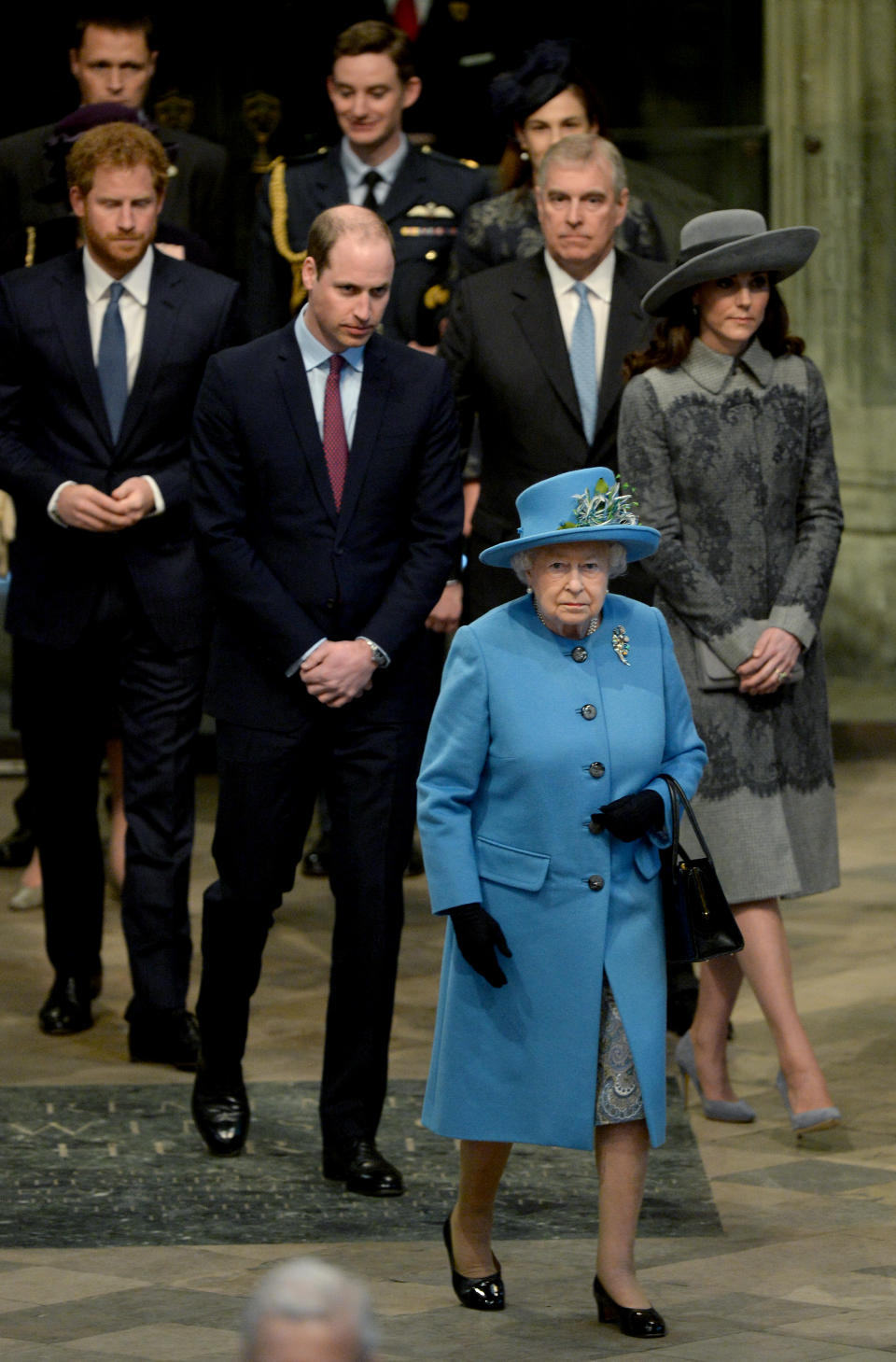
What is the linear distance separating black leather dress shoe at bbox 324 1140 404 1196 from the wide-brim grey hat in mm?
1994

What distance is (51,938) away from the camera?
21.7 feet

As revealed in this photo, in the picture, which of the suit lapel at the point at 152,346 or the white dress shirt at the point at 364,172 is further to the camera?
the white dress shirt at the point at 364,172

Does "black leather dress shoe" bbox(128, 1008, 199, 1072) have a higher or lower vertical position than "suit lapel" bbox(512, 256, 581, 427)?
lower

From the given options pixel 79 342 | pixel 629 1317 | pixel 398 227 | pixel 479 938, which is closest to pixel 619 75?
pixel 398 227

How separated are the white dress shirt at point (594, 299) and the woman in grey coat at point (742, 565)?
1.28 feet

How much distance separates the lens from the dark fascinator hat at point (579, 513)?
435 centimetres

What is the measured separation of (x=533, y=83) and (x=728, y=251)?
1547mm

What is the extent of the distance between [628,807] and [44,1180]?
175cm

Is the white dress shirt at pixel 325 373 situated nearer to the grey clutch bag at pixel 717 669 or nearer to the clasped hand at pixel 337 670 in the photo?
the clasped hand at pixel 337 670

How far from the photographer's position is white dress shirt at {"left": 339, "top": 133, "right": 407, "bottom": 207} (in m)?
7.48

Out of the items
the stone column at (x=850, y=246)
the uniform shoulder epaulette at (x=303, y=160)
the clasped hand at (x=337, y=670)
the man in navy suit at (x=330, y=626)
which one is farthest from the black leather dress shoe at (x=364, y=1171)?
the stone column at (x=850, y=246)

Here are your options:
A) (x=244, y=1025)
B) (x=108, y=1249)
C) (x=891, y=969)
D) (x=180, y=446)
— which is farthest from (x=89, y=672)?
(x=891, y=969)

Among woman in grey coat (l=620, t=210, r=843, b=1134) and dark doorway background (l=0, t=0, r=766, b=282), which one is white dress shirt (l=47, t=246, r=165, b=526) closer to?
woman in grey coat (l=620, t=210, r=843, b=1134)

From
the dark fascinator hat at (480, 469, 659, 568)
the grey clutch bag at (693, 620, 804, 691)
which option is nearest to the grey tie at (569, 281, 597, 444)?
the grey clutch bag at (693, 620, 804, 691)
